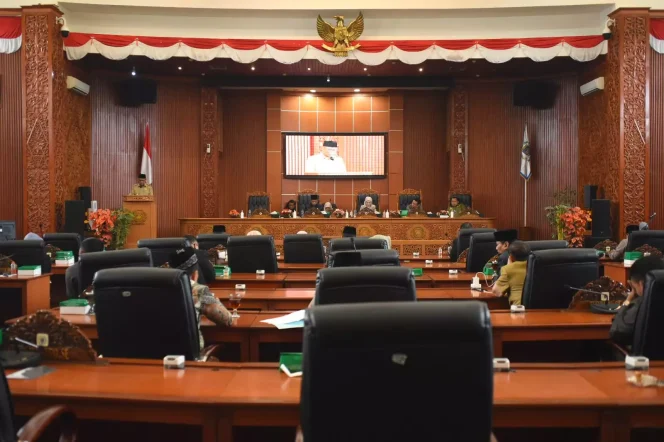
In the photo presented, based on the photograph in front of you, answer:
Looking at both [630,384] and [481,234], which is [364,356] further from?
[481,234]

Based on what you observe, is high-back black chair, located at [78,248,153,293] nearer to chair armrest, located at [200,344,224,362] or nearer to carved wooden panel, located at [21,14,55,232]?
chair armrest, located at [200,344,224,362]

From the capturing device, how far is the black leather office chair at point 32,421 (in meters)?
1.74

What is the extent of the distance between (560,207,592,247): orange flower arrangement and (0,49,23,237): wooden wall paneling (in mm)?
9204

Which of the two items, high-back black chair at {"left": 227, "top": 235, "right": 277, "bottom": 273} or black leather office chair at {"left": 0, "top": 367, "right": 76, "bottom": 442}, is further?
high-back black chair at {"left": 227, "top": 235, "right": 277, "bottom": 273}

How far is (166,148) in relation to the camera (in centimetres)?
1371

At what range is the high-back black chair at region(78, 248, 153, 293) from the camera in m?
4.28

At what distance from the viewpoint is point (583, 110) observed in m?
12.5

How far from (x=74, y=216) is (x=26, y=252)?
453 cm

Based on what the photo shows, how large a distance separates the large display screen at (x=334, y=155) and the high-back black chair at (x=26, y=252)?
8424mm

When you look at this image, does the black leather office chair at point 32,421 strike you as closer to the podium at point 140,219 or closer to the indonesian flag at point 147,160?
the podium at point 140,219

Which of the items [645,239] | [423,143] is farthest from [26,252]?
[423,143]

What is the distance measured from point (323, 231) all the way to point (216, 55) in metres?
3.66

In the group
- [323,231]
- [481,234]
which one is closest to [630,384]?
[481,234]

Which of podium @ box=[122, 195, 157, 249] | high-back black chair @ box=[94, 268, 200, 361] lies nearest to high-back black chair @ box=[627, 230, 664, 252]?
high-back black chair @ box=[94, 268, 200, 361]
